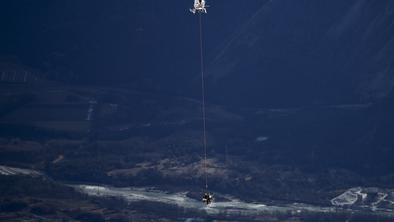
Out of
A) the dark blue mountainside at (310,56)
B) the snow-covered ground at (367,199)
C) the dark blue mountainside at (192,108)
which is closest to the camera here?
the snow-covered ground at (367,199)

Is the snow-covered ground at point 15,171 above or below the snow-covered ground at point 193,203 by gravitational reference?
above

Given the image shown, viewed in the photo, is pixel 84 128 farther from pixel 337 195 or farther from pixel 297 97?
pixel 337 195

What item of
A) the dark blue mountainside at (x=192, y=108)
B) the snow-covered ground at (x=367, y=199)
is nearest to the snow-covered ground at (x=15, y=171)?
the dark blue mountainside at (x=192, y=108)

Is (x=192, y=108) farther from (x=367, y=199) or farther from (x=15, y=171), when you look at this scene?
(x=367, y=199)

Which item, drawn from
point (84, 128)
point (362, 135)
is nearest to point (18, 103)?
point (84, 128)

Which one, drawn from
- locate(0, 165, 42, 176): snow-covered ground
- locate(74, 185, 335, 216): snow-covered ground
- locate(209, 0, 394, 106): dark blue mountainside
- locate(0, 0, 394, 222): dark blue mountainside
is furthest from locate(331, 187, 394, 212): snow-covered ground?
locate(0, 165, 42, 176): snow-covered ground

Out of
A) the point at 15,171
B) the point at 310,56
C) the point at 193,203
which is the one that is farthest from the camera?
the point at 310,56

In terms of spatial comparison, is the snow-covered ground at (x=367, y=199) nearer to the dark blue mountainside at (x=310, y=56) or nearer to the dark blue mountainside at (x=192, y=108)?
the dark blue mountainside at (x=192, y=108)

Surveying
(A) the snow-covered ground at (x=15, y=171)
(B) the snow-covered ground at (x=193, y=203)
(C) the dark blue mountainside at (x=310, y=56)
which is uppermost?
→ (C) the dark blue mountainside at (x=310, y=56)

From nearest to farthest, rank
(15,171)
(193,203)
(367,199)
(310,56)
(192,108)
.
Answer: (193,203)
(367,199)
(15,171)
(192,108)
(310,56)

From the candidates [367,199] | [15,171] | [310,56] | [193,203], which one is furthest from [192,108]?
[367,199]

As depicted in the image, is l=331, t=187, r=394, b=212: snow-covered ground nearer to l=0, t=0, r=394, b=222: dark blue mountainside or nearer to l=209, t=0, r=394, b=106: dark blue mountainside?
l=0, t=0, r=394, b=222: dark blue mountainside
